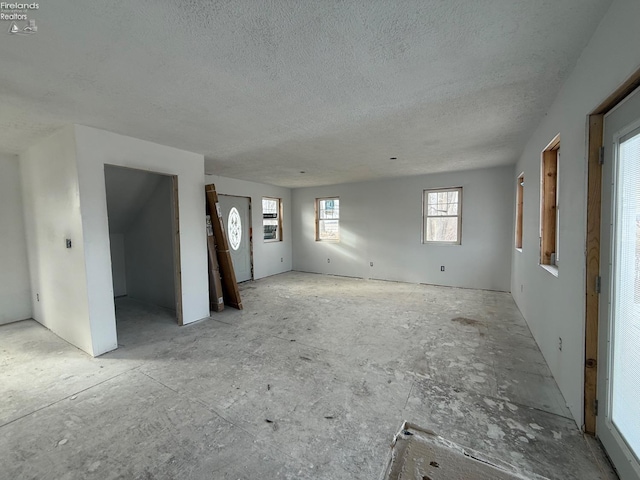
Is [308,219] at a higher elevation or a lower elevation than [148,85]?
lower

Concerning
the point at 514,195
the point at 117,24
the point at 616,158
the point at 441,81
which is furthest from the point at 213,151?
the point at 514,195

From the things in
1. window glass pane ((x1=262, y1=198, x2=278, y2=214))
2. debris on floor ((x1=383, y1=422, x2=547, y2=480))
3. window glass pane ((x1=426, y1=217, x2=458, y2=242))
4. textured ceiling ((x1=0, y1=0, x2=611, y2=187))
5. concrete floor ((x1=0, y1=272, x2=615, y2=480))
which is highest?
textured ceiling ((x1=0, y1=0, x2=611, y2=187))

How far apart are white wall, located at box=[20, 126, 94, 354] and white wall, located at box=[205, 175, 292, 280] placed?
247 cm

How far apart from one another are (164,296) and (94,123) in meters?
2.85

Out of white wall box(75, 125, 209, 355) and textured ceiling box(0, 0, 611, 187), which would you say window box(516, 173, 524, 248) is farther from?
white wall box(75, 125, 209, 355)

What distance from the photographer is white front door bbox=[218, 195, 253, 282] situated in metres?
5.81

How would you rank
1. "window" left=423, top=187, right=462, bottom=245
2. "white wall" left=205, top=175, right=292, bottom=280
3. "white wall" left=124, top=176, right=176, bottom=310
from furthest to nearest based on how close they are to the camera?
"white wall" left=205, top=175, right=292, bottom=280 → "window" left=423, top=187, right=462, bottom=245 → "white wall" left=124, top=176, right=176, bottom=310

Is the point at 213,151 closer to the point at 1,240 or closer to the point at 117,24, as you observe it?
the point at 117,24

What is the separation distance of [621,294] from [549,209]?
166 centimetres

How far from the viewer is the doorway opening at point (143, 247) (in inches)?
144

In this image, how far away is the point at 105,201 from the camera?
9.27ft

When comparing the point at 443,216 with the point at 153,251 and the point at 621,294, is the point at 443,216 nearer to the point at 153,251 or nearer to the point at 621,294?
the point at 621,294

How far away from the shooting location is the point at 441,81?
1.92m

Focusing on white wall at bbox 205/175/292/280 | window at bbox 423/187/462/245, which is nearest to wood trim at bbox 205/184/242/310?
white wall at bbox 205/175/292/280
